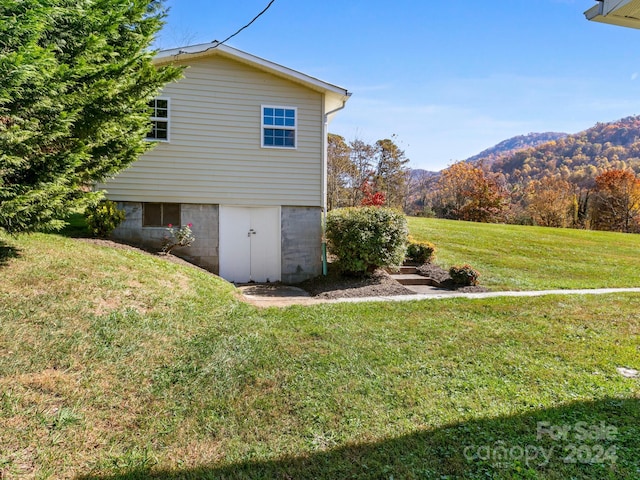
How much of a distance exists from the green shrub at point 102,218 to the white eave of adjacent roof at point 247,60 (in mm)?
3653

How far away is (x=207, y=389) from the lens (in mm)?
3580

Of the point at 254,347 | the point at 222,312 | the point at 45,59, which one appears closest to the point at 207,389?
the point at 254,347

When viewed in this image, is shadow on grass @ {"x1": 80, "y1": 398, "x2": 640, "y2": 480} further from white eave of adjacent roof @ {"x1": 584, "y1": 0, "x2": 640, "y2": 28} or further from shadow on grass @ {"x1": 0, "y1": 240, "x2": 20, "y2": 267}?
shadow on grass @ {"x1": 0, "y1": 240, "x2": 20, "y2": 267}

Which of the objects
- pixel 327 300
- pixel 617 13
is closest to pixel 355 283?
pixel 327 300

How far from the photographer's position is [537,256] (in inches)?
518

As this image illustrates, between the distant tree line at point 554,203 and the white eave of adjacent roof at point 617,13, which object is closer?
the white eave of adjacent roof at point 617,13

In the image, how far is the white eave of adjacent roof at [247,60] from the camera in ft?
29.4

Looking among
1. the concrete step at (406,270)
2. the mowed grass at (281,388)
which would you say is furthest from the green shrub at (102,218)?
the concrete step at (406,270)

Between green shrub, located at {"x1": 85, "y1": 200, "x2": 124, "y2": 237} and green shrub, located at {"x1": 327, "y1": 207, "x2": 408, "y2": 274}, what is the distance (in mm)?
5060

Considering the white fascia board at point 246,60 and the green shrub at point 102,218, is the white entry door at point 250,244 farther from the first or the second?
the white fascia board at point 246,60

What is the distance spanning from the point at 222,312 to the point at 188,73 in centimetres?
641

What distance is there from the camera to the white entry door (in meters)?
9.71

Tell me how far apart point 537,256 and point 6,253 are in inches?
560

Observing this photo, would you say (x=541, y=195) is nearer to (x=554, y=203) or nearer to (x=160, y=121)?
(x=554, y=203)
